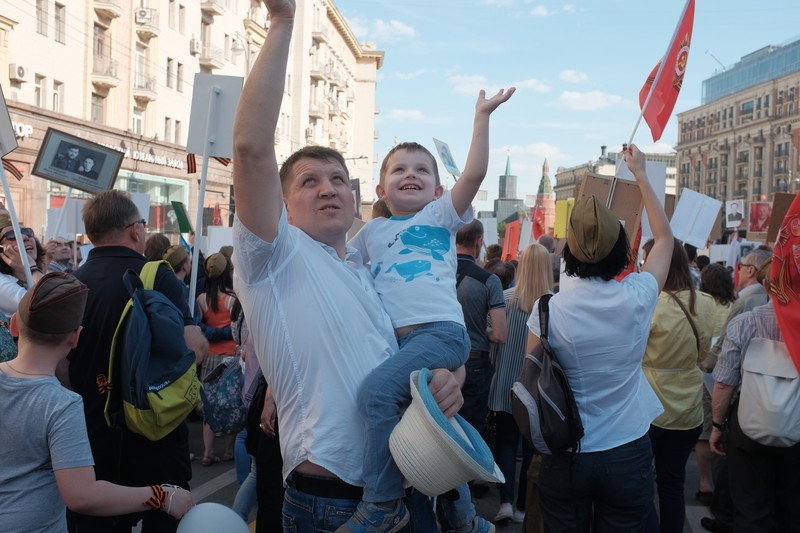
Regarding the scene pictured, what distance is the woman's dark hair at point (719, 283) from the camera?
22.1 feet

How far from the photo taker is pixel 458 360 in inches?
91.2

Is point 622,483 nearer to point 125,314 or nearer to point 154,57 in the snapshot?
point 125,314

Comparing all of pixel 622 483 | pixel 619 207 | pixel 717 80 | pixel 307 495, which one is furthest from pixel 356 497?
pixel 717 80

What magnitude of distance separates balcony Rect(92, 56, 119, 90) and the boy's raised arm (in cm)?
2809

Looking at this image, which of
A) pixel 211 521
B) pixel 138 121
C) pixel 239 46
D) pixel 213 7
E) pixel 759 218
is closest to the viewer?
pixel 211 521

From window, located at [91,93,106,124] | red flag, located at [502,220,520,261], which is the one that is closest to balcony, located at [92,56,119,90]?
window, located at [91,93,106,124]

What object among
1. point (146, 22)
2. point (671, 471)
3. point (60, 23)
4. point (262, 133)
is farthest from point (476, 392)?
point (146, 22)

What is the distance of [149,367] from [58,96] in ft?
83.3

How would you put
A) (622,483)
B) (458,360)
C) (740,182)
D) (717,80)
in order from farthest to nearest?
(717,80), (740,182), (622,483), (458,360)

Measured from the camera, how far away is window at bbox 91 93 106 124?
91.9 ft

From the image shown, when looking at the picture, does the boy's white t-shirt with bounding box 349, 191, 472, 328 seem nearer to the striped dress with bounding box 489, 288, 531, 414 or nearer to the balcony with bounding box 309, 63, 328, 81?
the striped dress with bounding box 489, 288, 531, 414

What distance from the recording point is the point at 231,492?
20.6ft

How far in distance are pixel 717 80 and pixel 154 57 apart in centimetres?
11716

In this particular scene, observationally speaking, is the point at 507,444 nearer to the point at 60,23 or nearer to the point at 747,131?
the point at 60,23
